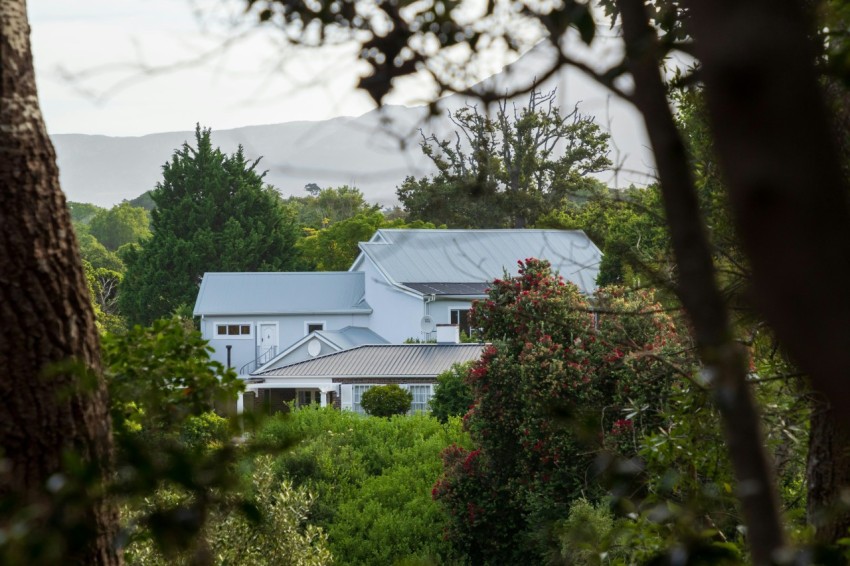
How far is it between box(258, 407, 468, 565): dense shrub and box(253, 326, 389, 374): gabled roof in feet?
34.9

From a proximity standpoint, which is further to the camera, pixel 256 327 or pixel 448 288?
pixel 256 327

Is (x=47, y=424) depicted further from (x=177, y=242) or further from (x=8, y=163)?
(x=177, y=242)

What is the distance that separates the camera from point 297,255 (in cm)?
5150

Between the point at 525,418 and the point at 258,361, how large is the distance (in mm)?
27288

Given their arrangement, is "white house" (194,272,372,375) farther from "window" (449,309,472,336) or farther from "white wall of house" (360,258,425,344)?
"window" (449,309,472,336)

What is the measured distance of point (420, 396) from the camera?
2602 centimetres

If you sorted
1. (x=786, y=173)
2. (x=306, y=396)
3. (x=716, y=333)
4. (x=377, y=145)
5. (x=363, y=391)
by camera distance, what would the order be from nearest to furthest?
(x=786, y=173), (x=716, y=333), (x=377, y=145), (x=363, y=391), (x=306, y=396)

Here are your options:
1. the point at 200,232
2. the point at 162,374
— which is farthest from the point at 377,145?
the point at 200,232

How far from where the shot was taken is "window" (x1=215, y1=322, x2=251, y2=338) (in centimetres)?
4097

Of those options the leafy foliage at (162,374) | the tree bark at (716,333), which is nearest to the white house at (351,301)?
the leafy foliage at (162,374)

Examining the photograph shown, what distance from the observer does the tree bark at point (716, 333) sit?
1043 mm

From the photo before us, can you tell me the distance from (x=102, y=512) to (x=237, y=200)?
48.8m

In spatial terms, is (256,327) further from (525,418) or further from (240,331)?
(525,418)

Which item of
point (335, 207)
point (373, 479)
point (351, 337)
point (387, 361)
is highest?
point (335, 207)
